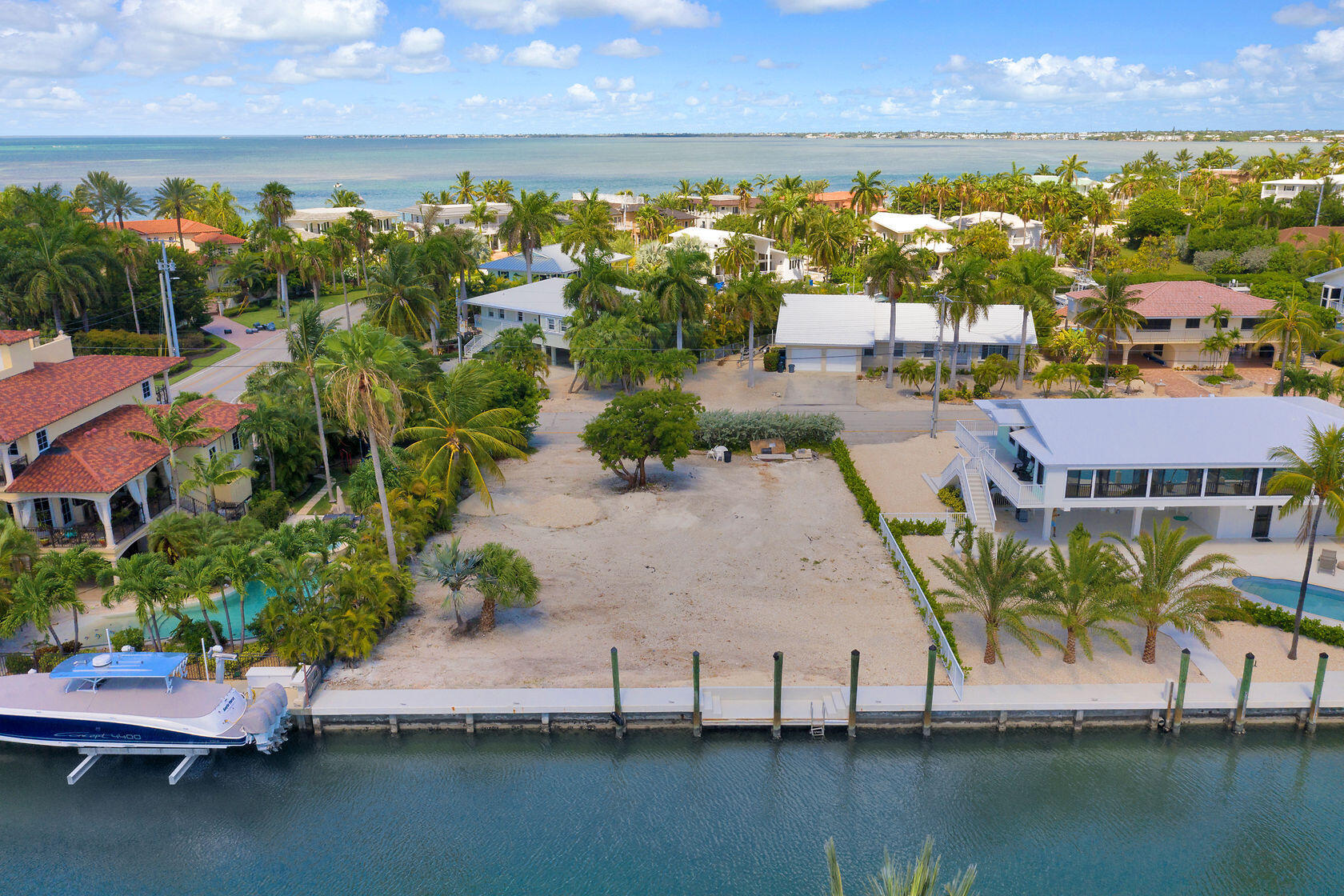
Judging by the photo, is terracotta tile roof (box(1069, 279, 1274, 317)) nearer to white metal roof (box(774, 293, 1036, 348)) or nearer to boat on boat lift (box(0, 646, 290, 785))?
white metal roof (box(774, 293, 1036, 348))

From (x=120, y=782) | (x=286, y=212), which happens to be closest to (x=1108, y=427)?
(x=120, y=782)

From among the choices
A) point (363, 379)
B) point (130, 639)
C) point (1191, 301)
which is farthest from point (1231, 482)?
point (130, 639)

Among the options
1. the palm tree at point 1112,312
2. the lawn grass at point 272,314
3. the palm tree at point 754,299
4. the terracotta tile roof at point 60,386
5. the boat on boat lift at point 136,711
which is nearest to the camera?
the boat on boat lift at point 136,711

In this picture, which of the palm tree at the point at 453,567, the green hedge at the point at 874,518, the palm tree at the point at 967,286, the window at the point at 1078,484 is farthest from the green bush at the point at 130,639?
the palm tree at the point at 967,286

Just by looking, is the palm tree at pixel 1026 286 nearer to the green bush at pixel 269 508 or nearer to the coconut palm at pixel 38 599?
the green bush at pixel 269 508

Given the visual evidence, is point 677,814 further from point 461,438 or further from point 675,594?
point 461,438

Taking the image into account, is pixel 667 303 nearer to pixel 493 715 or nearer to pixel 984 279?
pixel 984 279
